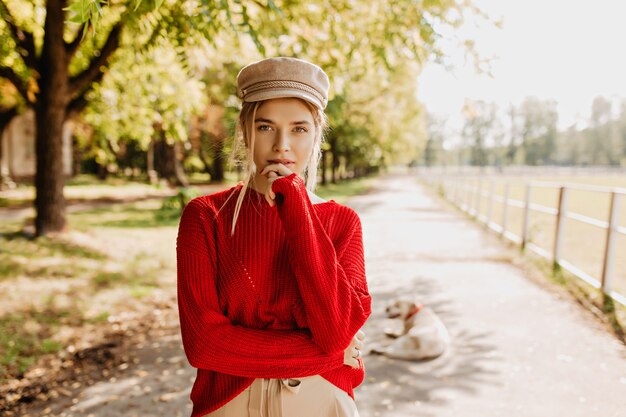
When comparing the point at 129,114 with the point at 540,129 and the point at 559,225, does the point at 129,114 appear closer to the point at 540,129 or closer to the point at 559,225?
the point at 559,225

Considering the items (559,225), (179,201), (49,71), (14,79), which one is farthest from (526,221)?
(179,201)

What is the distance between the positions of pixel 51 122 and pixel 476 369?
764 centimetres

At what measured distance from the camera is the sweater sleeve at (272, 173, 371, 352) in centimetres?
143

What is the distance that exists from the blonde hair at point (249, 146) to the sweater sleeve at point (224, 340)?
166mm

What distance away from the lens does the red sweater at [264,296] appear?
1.45 m

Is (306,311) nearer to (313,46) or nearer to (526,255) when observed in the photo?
(313,46)

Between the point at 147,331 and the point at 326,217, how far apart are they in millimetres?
4245

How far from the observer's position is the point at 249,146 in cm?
162

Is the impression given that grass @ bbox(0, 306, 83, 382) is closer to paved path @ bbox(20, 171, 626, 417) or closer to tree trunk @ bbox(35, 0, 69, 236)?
paved path @ bbox(20, 171, 626, 417)

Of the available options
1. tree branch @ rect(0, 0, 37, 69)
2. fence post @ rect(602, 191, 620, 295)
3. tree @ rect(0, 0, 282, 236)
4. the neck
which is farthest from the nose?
tree branch @ rect(0, 0, 37, 69)

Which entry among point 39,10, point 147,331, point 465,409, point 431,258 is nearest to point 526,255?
point 431,258

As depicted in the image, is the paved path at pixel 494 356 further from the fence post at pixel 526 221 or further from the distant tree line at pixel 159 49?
the distant tree line at pixel 159 49

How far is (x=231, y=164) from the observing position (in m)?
1.79

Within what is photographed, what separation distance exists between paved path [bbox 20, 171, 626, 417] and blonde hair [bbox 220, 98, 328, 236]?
2354 mm
